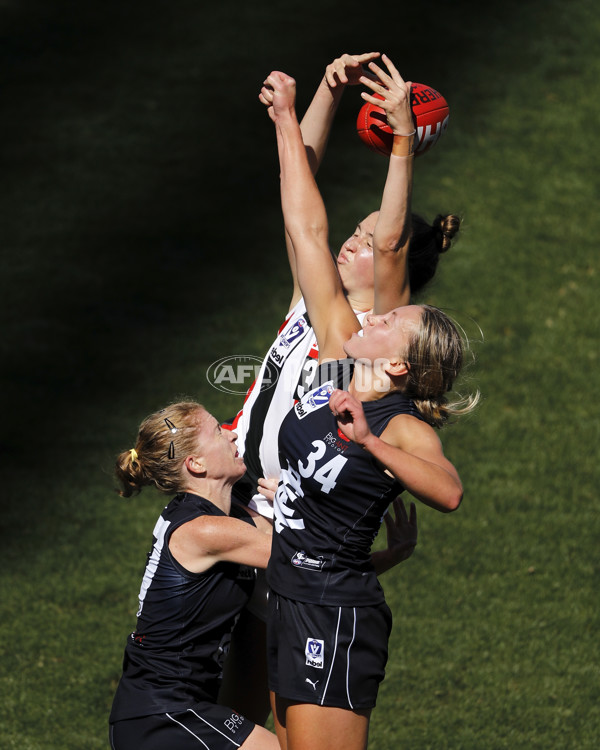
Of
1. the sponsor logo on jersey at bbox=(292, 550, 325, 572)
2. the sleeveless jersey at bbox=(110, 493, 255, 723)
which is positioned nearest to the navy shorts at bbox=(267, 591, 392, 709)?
the sponsor logo on jersey at bbox=(292, 550, 325, 572)

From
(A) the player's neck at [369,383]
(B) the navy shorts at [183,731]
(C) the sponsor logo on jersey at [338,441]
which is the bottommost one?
(B) the navy shorts at [183,731]

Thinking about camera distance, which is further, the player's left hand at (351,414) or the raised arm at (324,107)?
the raised arm at (324,107)

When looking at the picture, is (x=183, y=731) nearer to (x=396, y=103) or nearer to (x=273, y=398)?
(x=273, y=398)

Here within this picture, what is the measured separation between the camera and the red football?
4.29m

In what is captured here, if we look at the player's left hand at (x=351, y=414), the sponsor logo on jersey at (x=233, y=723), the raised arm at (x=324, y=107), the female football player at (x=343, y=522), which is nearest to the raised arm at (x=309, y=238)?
the female football player at (x=343, y=522)

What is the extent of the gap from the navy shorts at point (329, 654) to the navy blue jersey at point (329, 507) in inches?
2.1

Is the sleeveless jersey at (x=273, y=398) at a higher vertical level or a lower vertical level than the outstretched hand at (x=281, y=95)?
lower

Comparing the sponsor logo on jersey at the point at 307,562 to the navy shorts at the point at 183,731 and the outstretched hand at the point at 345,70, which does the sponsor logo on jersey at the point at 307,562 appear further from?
the outstretched hand at the point at 345,70

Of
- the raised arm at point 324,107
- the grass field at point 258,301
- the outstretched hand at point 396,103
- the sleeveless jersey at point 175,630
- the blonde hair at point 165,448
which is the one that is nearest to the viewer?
the outstretched hand at point 396,103

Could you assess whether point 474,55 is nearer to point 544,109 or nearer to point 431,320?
point 544,109

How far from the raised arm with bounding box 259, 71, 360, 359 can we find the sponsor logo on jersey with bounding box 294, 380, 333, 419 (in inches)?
5.9

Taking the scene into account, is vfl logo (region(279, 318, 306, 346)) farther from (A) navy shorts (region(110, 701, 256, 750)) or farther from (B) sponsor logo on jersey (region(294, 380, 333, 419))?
→ (A) navy shorts (region(110, 701, 256, 750))

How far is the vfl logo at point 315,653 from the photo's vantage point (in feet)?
11.2

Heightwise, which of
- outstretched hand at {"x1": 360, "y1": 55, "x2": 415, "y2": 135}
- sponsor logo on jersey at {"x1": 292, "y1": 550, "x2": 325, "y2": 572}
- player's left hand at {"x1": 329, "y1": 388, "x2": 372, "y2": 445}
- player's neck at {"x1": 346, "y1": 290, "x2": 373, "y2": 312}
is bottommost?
sponsor logo on jersey at {"x1": 292, "y1": 550, "x2": 325, "y2": 572}
